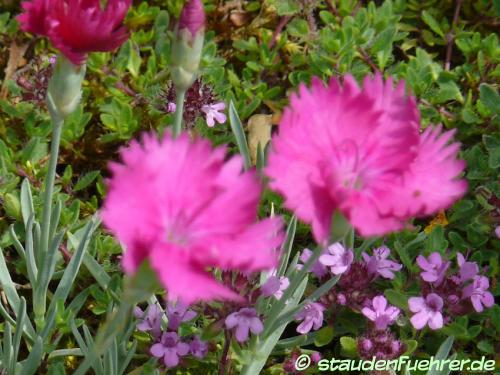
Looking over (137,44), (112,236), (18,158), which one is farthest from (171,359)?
(137,44)

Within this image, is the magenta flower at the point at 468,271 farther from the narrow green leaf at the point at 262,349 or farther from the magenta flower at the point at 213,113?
the magenta flower at the point at 213,113

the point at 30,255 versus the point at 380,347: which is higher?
the point at 30,255

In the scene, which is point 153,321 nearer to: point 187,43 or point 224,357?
point 224,357

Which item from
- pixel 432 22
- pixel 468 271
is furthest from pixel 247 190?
pixel 432 22

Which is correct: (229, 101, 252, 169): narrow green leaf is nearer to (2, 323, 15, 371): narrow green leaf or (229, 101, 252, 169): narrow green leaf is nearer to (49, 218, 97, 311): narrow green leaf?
(49, 218, 97, 311): narrow green leaf

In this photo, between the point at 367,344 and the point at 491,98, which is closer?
the point at 367,344

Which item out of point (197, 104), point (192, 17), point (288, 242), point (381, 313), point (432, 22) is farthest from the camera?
point (432, 22)

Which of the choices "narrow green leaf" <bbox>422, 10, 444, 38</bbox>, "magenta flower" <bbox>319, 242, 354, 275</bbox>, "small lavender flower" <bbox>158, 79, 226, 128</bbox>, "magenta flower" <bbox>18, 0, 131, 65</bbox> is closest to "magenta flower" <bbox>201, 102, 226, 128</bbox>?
"small lavender flower" <bbox>158, 79, 226, 128</bbox>
